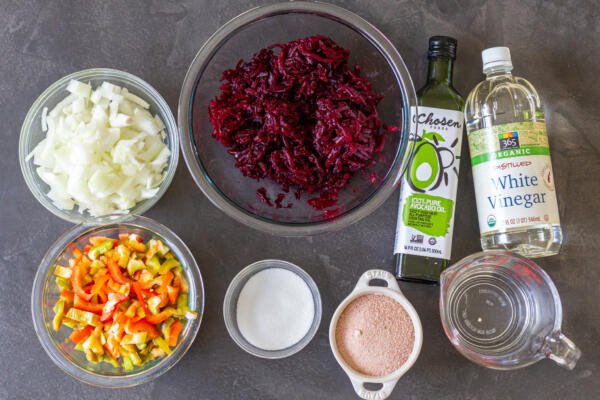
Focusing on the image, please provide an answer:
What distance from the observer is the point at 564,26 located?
6.16 ft

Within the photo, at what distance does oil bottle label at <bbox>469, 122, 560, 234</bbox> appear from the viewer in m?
1.65

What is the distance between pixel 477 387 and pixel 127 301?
119cm

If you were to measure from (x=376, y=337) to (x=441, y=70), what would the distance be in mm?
866

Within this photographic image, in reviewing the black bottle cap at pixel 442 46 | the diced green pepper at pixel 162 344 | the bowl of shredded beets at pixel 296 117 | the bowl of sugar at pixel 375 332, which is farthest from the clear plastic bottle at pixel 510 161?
the diced green pepper at pixel 162 344

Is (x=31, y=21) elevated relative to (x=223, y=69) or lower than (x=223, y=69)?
elevated

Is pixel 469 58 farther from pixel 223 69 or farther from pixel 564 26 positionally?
pixel 223 69

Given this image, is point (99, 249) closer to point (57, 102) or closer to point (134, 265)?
point (134, 265)

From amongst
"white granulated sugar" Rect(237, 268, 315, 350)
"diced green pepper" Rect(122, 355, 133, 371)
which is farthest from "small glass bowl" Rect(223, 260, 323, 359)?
"diced green pepper" Rect(122, 355, 133, 371)

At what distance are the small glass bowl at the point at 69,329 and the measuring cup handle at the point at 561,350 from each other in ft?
3.59

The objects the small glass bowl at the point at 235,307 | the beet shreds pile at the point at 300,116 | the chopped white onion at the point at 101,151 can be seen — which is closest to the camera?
the beet shreds pile at the point at 300,116

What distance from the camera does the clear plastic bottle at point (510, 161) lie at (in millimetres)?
1652

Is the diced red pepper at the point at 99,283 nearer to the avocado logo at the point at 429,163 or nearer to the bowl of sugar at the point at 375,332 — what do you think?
the bowl of sugar at the point at 375,332

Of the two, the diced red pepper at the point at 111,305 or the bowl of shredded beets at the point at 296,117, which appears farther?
the diced red pepper at the point at 111,305

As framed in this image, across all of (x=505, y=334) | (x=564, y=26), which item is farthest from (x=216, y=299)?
(x=564, y=26)
